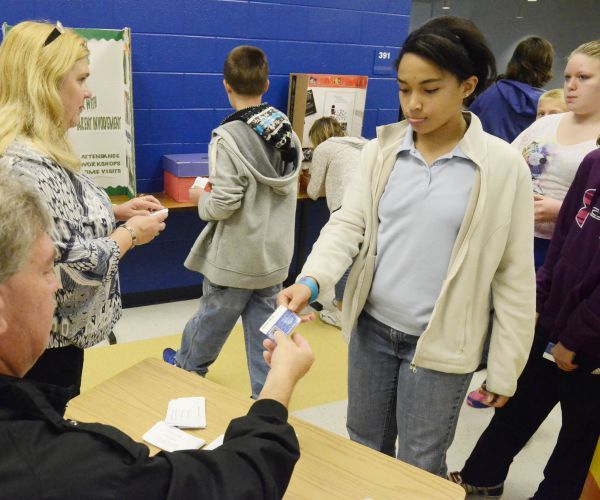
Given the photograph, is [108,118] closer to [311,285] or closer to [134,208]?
[134,208]

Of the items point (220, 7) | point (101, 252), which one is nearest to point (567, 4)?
point (220, 7)

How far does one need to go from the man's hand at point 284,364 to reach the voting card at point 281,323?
0.08 ft

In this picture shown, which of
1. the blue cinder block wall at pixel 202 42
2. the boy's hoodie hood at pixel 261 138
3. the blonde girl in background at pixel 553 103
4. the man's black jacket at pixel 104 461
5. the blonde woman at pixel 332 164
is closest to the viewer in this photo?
the man's black jacket at pixel 104 461

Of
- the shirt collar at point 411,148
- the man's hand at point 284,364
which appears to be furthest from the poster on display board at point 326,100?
the man's hand at point 284,364

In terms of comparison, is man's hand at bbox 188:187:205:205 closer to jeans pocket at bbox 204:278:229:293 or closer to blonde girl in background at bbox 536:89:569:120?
jeans pocket at bbox 204:278:229:293

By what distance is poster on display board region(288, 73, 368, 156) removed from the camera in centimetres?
393

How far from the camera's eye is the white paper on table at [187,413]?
1.41 m

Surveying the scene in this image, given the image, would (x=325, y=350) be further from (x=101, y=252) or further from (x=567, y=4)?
(x=567, y=4)

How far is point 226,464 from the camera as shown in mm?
865

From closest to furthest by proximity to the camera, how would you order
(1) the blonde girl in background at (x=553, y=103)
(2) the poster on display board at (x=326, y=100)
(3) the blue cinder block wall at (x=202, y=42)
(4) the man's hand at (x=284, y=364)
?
(4) the man's hand at (x=284, y=364) → (1) the blonde girl in background at (x=553, y=103) → (3) the blue cinder block wall at (x=202, y=42) → (2) the poster on display board at (x=326, y=100)

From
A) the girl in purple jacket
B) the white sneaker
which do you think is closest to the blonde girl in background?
the girl in purple jacket

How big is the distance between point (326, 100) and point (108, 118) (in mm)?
1570

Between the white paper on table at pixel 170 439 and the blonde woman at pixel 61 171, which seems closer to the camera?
the white paper on table at pixel 170 439

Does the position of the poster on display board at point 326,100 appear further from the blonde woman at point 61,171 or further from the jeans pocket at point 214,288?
the blonde woman at point 61,171
